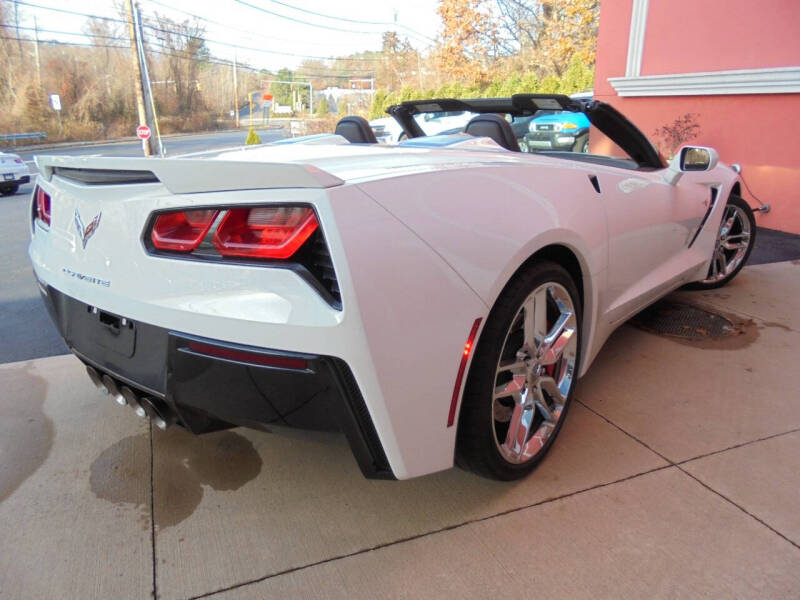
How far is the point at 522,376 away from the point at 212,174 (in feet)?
4.27

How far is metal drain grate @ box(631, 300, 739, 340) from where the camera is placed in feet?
12.2

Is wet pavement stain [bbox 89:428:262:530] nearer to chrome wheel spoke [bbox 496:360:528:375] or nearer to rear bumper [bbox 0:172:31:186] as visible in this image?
chrome wheel spoke [bbox 496:360:528:375]

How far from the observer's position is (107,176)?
180 cm

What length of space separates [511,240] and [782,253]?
570cm

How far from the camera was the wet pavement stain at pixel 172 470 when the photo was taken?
209 cm

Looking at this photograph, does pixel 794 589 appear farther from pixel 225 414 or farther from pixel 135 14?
pixel 135 14

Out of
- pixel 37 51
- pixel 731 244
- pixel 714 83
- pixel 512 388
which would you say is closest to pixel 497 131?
pixel 512 388

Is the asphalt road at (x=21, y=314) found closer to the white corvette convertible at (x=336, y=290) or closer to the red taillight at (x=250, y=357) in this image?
the white corvette convertible at (x=336, y=290)

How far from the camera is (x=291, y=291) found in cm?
144

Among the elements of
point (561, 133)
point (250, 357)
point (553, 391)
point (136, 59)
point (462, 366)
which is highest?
point (136, 59)

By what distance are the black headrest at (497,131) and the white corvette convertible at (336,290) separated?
24.5 inches

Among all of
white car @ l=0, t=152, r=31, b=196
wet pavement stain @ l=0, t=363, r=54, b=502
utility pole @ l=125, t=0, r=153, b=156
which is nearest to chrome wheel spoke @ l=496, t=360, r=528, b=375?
wet pavement stain @ l=0, t=363, r=54, b=502

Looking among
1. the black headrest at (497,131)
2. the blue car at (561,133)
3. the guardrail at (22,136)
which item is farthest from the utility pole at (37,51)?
the black headrest at (497,131)

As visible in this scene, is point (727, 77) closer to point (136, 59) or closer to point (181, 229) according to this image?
point (181, 229)
